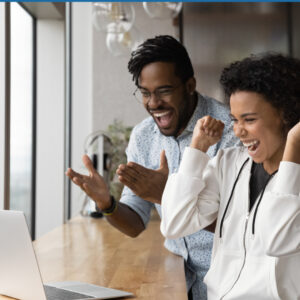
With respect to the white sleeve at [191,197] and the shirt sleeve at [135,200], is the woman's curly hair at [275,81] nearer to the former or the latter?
the white sleeve at [191,197]

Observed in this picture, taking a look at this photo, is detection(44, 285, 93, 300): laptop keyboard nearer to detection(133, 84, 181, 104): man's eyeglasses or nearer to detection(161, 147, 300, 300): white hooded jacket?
detection(161, 147, 300, 300): white hooded jacket

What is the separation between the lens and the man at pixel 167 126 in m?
1.85

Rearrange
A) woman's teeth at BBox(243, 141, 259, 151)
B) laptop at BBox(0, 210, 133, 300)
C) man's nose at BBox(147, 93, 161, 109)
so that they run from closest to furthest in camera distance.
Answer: laptop at BBox(0, 210, 133, 300) < woman's teeth at BBox(243, 141, 259, 151) < man's nose at BBox(147, 93, 161, 109)

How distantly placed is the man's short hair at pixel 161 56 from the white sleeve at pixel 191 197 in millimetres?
450

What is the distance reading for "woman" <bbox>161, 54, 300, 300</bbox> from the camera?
1.41m

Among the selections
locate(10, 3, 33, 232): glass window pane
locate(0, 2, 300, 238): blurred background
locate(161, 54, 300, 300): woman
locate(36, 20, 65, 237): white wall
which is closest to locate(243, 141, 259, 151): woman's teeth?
locate(161, 54, 300, 300): woman

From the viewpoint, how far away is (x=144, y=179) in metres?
1.79

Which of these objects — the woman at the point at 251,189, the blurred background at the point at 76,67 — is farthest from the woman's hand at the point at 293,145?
the blurred background at the point at 76,67

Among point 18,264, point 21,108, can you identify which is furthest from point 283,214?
point 21,108

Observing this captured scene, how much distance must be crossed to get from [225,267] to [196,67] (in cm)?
322

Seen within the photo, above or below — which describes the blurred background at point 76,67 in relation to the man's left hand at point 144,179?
above

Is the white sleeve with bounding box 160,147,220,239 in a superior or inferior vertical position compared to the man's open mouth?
inferior

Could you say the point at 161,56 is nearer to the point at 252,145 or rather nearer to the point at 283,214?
the point at 252,145

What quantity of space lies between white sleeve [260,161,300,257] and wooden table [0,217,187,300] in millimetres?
305
